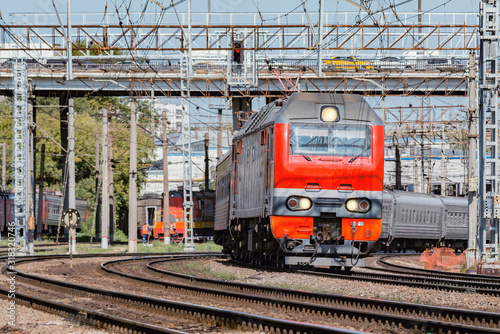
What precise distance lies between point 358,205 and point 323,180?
3.27ft

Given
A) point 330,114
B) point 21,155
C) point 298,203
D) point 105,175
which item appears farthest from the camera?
point 105,175

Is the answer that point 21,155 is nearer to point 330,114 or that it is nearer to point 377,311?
point 330,114

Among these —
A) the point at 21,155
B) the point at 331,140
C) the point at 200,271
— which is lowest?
the point at 200,271

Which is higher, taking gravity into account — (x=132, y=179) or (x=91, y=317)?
(x=132, y=179)

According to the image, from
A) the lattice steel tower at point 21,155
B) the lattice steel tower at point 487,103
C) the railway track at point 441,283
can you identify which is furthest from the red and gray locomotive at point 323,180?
the lattice steel tower at point 21,155

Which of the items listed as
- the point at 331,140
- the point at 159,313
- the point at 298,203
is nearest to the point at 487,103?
the point at 331,140

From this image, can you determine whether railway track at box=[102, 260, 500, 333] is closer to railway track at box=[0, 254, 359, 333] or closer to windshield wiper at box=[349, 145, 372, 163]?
railway track at box=[0, 254, 359, 333]

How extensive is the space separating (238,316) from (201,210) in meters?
45.5

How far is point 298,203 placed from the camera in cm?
1833

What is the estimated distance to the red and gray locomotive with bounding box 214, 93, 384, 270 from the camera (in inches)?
720

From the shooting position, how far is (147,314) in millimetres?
11633

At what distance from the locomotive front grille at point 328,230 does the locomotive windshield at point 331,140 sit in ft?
4.97

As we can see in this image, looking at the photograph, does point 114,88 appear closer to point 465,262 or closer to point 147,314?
point 465,262

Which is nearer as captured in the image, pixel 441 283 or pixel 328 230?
pixel 441 283
